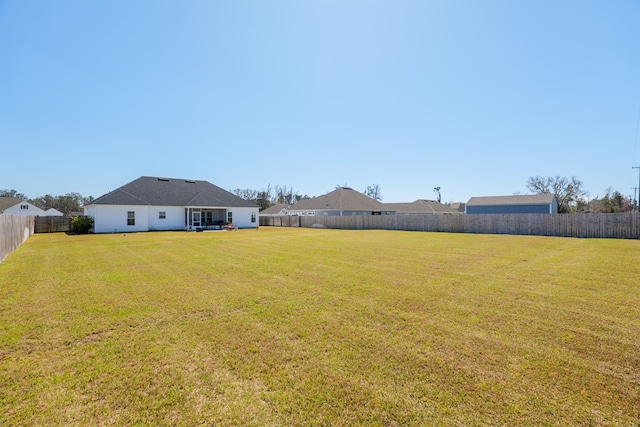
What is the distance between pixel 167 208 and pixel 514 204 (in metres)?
40.9

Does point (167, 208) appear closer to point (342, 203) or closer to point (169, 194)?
point (169, 194)

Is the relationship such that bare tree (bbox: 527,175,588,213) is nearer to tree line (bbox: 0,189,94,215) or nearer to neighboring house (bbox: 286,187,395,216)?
neighboring house (bbox: 286,187,395,216)

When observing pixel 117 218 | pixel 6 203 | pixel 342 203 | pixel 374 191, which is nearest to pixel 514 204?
pixel 342 203

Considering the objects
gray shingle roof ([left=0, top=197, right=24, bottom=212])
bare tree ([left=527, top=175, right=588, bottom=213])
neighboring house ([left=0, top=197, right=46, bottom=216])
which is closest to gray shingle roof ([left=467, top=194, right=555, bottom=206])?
bare tree ([left=527, top=175, right=588, bottom=213])

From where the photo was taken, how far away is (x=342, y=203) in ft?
124

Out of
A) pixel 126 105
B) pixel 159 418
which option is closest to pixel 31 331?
pixel 159 418

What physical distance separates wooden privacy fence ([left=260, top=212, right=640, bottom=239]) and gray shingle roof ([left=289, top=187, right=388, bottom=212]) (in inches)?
218

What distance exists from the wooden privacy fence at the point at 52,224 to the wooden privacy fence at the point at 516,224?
24.2 metres

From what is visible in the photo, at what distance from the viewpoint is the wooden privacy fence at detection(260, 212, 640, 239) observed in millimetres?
18369

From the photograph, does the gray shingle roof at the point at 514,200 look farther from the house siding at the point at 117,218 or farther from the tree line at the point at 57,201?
the tree line at the point at 57,201

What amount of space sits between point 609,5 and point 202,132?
23145mm

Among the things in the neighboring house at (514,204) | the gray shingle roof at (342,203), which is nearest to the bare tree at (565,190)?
the neighboring house at (514,204)

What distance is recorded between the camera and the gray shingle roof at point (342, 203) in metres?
38.1

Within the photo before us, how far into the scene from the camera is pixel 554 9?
10.9m
